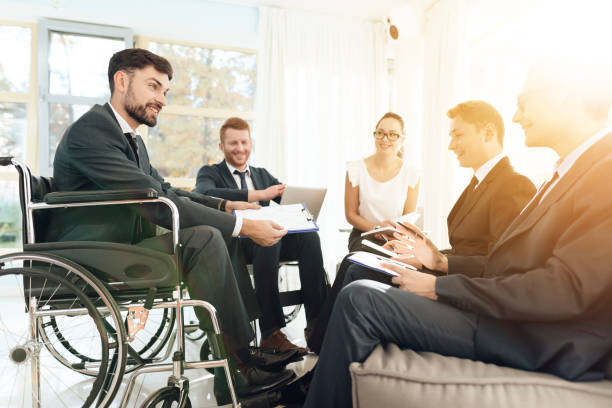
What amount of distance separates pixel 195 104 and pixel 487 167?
3.34m

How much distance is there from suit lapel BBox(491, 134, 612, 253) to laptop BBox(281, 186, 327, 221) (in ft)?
4.24

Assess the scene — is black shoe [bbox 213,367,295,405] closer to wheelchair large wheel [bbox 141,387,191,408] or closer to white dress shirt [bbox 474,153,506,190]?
wheelchair large wheel [bbox 141,387,191,408]

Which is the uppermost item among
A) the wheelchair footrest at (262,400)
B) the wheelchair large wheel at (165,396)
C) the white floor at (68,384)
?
the wheelchair large wheel at (165,396)

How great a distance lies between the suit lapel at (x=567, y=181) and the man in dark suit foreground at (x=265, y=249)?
43.9 inches

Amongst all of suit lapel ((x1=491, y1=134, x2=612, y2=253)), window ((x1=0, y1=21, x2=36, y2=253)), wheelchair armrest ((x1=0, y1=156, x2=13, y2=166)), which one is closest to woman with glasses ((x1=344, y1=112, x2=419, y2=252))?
suit lapel ((x1=491, y1=134, x2=612, y2=253))

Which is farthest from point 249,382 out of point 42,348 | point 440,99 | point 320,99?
point 320,99

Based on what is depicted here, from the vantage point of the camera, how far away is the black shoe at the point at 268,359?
150 cm

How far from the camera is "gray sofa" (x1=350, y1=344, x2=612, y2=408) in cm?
81

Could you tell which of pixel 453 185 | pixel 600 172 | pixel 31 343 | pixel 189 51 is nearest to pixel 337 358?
pixel 600 172

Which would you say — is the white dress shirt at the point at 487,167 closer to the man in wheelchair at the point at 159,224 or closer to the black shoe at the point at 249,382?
the man in wheelchair at the point at 159,224

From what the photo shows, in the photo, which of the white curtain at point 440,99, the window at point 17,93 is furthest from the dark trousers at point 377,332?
the window at point 17,93

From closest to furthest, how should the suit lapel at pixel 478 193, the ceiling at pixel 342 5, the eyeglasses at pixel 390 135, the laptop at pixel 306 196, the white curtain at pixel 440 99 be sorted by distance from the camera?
the suit lapel at pixel 478 193, the laptop at pixel 306 196, the eyeglasses at pixel 390 135, the white curtain at pixel 440 99, the ceiling at pixel 342 5

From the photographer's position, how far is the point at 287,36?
395 centimetres

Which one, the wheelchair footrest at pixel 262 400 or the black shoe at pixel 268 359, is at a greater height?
the black shoe at pixel 268 359
